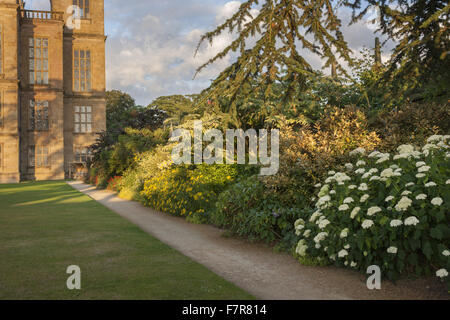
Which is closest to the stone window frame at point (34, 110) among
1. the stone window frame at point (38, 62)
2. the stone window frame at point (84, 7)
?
the stone window frame at point (38, 62)

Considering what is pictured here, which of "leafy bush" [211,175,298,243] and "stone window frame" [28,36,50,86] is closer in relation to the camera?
"leafy bush" [211,175,298,243]

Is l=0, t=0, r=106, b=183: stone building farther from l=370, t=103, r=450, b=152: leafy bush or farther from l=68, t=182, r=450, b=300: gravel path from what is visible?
l=370, t=103, r=450, b=152: leafy bush

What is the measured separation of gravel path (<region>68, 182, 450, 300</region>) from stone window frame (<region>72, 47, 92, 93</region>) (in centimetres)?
2930

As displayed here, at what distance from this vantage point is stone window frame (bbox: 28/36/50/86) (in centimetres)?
3098

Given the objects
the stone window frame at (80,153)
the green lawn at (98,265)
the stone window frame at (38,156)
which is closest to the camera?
the green lawn at (98,265)

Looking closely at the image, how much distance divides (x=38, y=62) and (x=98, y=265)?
101 ft

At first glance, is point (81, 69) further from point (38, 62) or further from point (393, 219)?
point (393, 219)

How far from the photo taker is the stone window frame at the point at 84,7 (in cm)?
3362

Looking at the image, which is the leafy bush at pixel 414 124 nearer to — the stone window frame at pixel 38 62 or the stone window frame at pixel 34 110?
the stone window frame at pixel 34 110

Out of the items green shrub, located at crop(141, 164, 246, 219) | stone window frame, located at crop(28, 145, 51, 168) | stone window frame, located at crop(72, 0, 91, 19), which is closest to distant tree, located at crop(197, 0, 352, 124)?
green shrub, located at crop(141, 164, 246, 219)

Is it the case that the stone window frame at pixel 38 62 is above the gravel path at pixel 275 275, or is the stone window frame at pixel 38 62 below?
above

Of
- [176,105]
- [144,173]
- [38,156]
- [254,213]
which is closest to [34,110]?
[38,156]

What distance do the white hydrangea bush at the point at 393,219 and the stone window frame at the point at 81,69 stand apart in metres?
32.0

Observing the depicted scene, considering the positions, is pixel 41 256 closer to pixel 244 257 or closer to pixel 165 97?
pixel 244 257
